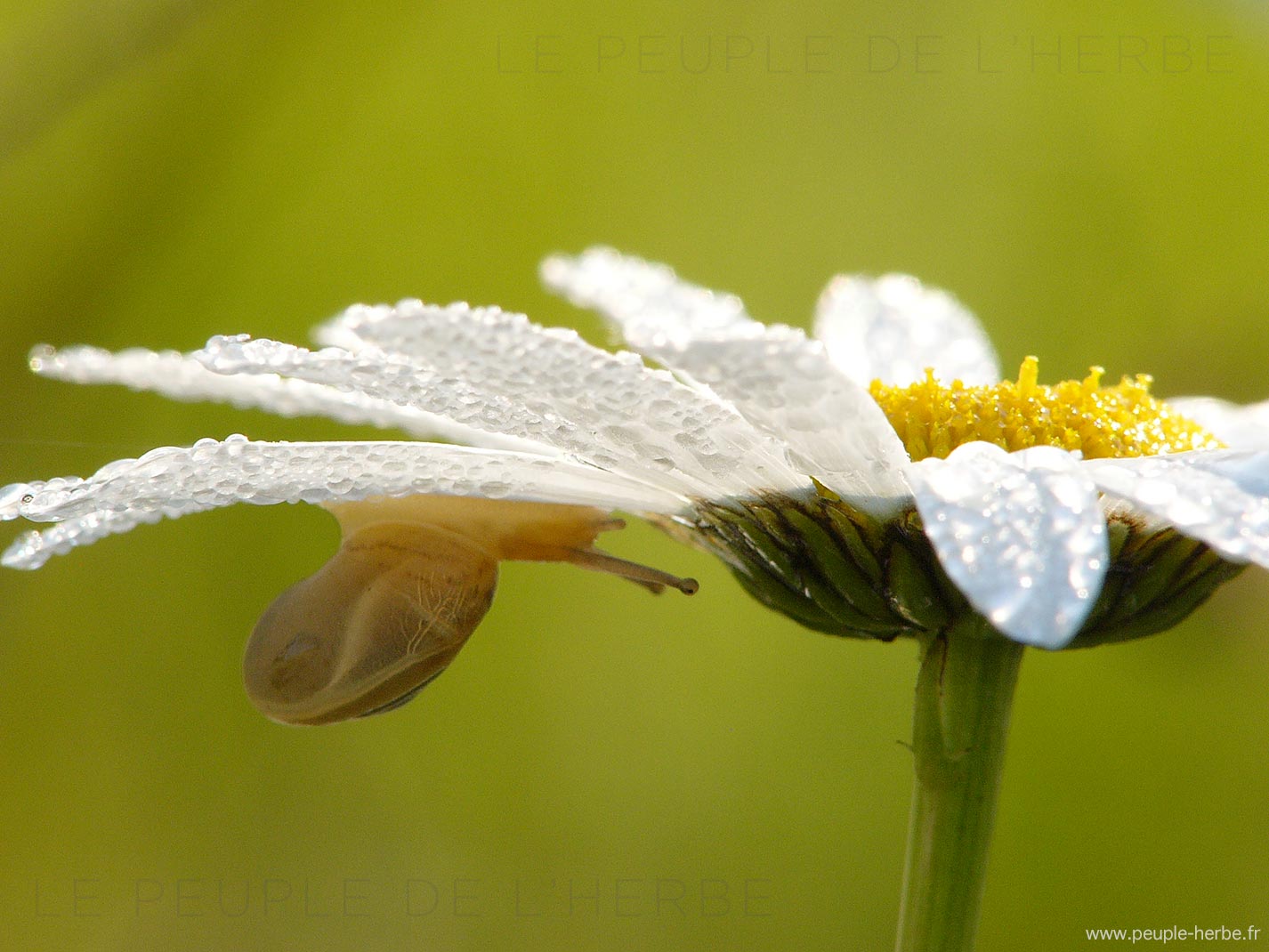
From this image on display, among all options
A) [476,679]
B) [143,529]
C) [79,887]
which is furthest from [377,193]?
[79,887]

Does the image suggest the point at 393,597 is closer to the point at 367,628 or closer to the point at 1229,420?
the point at 367,628

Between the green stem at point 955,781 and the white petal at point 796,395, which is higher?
the white petal at point 796,395

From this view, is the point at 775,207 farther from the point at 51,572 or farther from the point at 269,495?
the point at 269,495

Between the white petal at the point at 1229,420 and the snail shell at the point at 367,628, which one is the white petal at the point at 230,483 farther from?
the white petal at the point at 1229,420

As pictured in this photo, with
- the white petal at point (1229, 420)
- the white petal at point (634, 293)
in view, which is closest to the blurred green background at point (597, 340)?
the white petal at point (1229, 420)

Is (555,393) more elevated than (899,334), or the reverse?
(899,334)

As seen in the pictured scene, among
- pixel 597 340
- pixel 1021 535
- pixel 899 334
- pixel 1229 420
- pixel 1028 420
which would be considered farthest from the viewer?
pixel 597 340

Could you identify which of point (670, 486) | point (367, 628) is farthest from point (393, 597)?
point (670, 486)

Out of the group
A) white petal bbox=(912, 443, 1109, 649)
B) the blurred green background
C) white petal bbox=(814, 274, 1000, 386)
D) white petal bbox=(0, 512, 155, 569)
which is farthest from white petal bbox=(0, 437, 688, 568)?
the blurred green background
